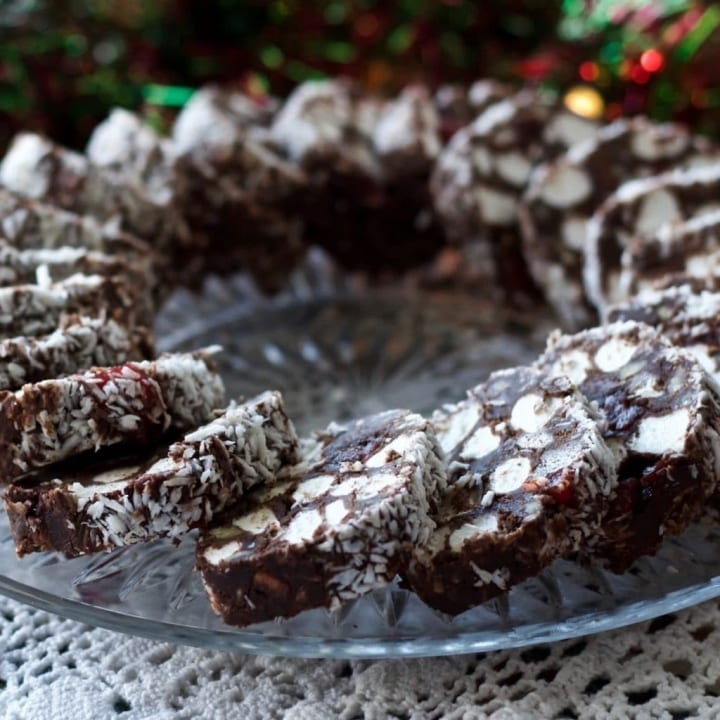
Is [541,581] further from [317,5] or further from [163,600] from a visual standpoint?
[317,5]

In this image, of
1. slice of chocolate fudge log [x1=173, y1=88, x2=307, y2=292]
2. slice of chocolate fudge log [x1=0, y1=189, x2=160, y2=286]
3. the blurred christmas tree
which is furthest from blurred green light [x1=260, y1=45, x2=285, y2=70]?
slice of chocolate fudge log [x1=0, y1=189, x2=160, y2=286]

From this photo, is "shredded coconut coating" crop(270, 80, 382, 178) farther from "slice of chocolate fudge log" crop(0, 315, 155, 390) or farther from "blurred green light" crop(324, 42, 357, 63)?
"slice of chocolate fudge log" crop(0, 315, 155, 390)

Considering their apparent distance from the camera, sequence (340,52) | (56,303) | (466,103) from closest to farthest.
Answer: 1. (56,303)
2. (466,103)
3. (340,52)

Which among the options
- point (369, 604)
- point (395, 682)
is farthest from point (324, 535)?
point (395, 682)

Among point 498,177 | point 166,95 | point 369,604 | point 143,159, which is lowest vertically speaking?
point 369,604

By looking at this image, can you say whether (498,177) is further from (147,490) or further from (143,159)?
(147,490)

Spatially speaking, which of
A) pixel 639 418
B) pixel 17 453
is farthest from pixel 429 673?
pixel 17 453
